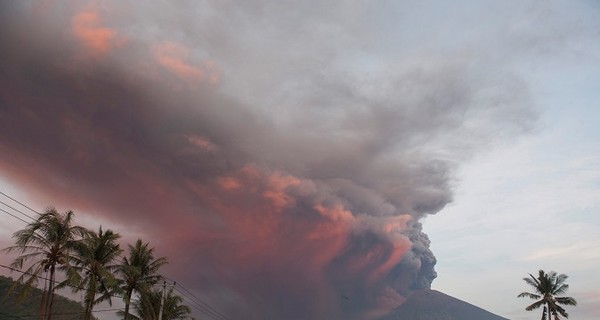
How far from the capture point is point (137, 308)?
63281mm

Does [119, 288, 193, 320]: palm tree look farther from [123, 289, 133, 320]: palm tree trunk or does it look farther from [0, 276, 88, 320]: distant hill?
[0, 276, 88, 320]: distant hill

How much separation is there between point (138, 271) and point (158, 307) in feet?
43.8

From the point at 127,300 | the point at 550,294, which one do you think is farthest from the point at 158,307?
the point at 550,294

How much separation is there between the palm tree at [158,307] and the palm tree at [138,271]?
4200mm

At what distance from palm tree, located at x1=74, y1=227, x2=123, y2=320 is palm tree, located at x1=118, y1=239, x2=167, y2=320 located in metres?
2.99

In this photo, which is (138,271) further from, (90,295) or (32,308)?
(32,308)

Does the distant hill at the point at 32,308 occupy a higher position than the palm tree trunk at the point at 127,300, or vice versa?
the palm tree trunk at the point at 127,300

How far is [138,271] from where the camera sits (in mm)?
54531

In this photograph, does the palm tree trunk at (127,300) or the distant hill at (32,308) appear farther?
the distant hill at (32,308)

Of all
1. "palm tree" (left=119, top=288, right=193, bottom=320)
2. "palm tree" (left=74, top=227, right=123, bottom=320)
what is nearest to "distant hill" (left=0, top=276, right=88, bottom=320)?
"palm tree" (left=119, top=288, right=193, bottom=320)

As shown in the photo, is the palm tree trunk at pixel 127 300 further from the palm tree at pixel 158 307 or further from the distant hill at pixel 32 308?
the distant hill at pixel 32 308

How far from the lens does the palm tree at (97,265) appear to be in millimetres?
47406

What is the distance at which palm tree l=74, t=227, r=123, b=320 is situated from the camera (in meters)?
47.4

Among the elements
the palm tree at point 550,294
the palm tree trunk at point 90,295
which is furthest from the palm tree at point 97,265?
the palm tree at point 550,294
